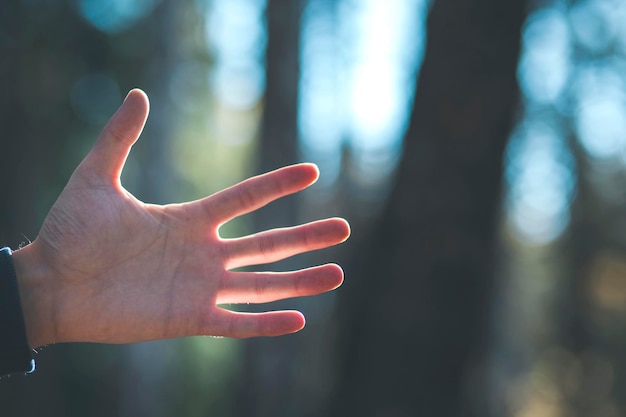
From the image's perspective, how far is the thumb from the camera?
193 centimetres

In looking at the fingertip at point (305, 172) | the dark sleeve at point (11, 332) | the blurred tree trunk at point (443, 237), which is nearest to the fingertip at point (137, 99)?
the fingertip at point (305, 172)

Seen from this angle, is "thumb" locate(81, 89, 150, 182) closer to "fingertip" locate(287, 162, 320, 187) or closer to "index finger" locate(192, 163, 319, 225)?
"index finger" locate(192, 163, 319, 225)

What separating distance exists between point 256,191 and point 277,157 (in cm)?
398

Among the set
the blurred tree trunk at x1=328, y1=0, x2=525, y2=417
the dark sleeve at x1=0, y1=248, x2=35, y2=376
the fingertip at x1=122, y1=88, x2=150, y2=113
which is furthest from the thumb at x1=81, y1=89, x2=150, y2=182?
the blurred tree trunk at x1=328, y1=0, x2=525, y2=417

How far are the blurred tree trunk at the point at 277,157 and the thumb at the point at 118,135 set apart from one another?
386 cm

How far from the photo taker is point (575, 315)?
51.1 feet

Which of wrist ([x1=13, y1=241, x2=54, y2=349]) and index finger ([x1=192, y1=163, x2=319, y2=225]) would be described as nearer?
wrist ([x1=13, y1=241, x2=54, y2=349])

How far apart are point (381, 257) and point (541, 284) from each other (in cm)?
2048

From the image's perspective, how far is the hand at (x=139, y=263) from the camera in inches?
76.7

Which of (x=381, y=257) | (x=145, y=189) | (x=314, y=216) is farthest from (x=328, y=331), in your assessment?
(x=381, y=257)

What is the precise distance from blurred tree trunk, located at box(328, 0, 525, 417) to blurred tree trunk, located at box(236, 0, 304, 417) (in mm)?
2639

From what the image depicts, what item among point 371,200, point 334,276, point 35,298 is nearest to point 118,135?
point 35,298

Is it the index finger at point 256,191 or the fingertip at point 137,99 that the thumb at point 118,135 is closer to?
the fingertip at point 137,99

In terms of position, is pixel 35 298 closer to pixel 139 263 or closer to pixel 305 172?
pixel 139 263
